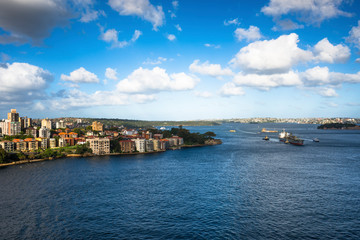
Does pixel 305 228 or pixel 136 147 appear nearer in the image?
pixel 305 228

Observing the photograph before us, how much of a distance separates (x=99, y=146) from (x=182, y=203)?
30834mm

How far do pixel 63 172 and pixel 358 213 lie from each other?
91.9ft

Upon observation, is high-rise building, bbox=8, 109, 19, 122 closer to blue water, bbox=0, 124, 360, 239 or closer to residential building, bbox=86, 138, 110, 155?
residential building, bbox=86, 138, 110, 155

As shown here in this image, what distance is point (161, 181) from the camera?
2512cm

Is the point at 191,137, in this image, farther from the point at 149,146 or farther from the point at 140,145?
the point at 140,145

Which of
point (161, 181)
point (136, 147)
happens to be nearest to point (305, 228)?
point (161, 181)

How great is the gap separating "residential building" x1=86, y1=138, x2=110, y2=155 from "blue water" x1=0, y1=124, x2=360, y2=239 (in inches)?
579

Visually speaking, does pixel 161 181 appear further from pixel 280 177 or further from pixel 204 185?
pixel 280 177

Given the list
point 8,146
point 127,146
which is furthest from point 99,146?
point 8,146

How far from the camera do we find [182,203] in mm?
18562

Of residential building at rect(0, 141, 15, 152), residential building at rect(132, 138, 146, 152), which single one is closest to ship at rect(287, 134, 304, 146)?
residential building at rect(132, 138, 146, 152)

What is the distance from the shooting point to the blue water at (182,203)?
14.3 metres

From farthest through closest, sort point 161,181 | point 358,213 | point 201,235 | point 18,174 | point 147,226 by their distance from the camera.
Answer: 1. point 18,174
2. point 161,181
3. point 358,213
4. point 147,226
5. point 201,235

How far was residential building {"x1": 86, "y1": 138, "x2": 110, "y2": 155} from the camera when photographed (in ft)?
149
